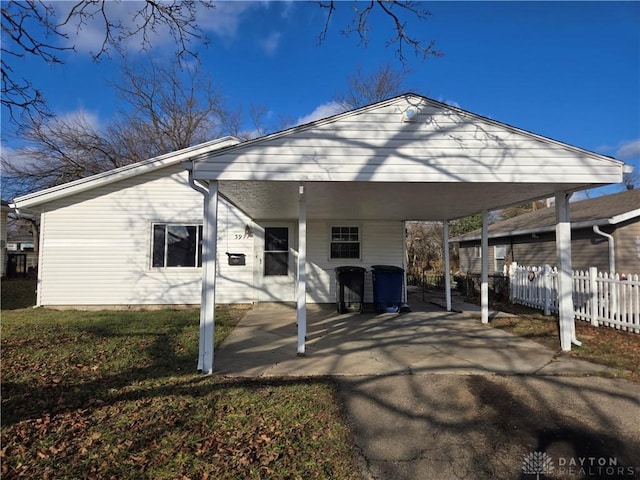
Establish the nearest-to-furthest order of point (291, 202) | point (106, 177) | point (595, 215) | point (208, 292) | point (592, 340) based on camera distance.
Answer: point (208, 292) → point (592, 340) → point (291, 202) → point (106, 177) → point (595, 215)

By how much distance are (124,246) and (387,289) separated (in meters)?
7.16

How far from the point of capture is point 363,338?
6.56m

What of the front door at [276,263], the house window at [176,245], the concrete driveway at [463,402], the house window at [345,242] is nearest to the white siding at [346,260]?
the house window at [345,242]

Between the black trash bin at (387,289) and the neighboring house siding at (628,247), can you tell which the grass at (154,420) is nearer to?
the black trash bin at (387,289)

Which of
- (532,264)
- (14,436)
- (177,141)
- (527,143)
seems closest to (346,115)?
(527,143)

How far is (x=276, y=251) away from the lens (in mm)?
10344

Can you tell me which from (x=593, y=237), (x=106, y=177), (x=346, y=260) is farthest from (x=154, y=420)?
(x=593, y=237)

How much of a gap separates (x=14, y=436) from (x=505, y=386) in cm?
483

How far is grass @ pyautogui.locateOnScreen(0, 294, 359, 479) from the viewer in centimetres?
266

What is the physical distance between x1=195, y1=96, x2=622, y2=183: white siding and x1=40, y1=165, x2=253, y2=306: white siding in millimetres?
5551

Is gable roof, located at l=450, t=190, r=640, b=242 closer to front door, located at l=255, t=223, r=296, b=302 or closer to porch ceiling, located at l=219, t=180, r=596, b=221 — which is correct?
porch ceiling, located at l=219, t=180, r=596, b=221

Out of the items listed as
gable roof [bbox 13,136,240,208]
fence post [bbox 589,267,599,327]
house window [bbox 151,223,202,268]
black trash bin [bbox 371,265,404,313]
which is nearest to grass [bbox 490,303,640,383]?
fence post [bbox 589,267,599,327]

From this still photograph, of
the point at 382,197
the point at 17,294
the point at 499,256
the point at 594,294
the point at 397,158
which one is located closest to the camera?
the point at 397,158

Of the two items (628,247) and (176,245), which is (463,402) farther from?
(628,247)
